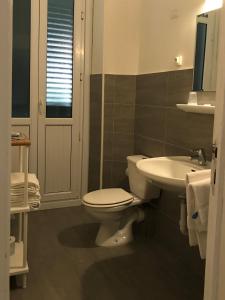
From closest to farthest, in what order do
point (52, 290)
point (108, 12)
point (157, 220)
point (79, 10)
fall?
point (52, 290) → point (157, 220) → point (108, 12) → point (79, 10)

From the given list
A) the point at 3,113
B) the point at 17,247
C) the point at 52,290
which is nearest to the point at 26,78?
the point at 17,247

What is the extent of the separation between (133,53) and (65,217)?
1.72 meters

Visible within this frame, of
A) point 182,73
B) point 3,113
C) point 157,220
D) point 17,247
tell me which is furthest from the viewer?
point 157,220

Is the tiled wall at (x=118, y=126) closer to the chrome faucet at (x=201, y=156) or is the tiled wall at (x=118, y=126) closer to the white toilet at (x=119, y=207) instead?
the white toilet at (x=119, y=207)

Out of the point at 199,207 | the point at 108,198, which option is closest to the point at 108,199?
the point at 108,198

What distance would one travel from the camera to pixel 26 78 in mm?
3467

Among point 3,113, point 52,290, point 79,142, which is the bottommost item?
point 52,290

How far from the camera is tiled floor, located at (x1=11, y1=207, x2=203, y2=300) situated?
85.9 inches

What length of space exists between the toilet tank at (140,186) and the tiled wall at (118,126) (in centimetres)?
45

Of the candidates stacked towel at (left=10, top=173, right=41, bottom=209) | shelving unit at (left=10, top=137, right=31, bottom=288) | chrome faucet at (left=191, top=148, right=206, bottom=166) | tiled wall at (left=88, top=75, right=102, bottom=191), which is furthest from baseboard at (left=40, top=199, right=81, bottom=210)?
chrome faucet at (left=191, top=148, right=206, bottom=166)

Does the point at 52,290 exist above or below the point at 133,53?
below

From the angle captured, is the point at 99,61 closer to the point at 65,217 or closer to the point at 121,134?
the point at 121,134

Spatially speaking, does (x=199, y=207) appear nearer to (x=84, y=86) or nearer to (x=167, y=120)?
(x=167, y=120)

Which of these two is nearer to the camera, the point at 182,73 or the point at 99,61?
the point at 182,73
